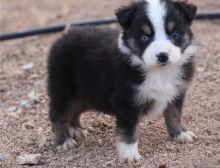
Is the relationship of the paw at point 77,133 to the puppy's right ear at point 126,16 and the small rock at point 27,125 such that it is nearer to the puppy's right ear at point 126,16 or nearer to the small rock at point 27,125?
the small rock at point 27,125

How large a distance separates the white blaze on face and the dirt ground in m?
0.96

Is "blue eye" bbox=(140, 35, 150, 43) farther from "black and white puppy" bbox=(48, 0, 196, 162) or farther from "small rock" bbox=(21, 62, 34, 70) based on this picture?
"small rock" bbox=(21, 62, 34, 70)

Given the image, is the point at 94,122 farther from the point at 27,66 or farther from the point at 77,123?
the point at 27,66

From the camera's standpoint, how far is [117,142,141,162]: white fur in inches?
240

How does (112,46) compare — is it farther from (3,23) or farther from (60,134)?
(3,23)

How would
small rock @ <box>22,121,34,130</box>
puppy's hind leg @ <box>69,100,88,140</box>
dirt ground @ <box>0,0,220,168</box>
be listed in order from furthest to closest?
small rock @ <box>22,121,34,130</box> → puppy's hind leg @ <box>69,100,88,140</box> → dirt ground @ <box>0,0,220,168</box>

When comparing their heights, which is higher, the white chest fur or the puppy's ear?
the puppy's ear

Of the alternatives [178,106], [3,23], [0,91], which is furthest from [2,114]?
[3,23]

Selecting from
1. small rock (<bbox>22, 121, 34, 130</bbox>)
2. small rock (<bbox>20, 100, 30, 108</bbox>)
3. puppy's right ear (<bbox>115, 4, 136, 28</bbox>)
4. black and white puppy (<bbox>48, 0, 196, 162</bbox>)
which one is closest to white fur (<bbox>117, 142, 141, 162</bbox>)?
black and white puppy (<bbox>48, 0, 196, 162</bbox>)

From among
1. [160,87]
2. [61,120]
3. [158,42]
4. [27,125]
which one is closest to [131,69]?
[160,87]

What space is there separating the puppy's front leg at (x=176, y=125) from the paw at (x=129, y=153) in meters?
0.59

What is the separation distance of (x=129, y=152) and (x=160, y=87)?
0.69 metres

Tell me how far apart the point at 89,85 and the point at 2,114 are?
1.75 metres

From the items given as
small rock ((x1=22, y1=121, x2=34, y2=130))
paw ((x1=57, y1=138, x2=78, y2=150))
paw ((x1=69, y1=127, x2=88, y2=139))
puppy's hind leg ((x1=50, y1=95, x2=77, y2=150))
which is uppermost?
puppy's hind leg ((x1=50, y1=95, x2=77, y2=150))
